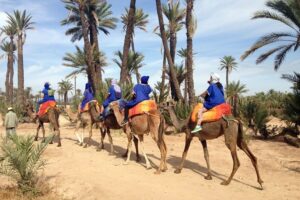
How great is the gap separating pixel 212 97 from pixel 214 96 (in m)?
0.05

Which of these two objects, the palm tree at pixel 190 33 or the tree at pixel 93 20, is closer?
the palm tree at pixel 190 33

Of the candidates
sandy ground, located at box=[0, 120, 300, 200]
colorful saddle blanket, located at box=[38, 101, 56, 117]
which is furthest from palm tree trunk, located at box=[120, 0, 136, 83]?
sandy ground, located at box=[0, 120, 300, 200]

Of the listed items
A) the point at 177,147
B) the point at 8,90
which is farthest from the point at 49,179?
the point at 8,90

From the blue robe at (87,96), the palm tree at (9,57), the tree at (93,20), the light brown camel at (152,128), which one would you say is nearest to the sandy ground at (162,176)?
the light brown camel at (152,128)

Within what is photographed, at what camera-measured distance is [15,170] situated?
8484 mm

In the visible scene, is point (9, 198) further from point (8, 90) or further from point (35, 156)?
point (8, 90)

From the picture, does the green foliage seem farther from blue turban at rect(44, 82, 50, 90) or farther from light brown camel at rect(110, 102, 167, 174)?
blue turban at rect(44, 82, 50, 90)

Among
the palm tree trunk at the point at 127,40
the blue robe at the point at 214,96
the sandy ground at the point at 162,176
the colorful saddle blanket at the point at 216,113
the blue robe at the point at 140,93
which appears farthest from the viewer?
the palm tree trunk at the point at 127,40

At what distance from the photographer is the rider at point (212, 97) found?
874cm

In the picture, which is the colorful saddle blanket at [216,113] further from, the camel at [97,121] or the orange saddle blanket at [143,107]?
the camel at [97,121]

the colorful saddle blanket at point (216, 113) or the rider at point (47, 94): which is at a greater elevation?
the rider at point (47, 94)

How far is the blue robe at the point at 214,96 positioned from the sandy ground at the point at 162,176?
1.77m

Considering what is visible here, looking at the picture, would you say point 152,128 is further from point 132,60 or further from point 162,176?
point 132,60

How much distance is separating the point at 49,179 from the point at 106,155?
2.81 meters
